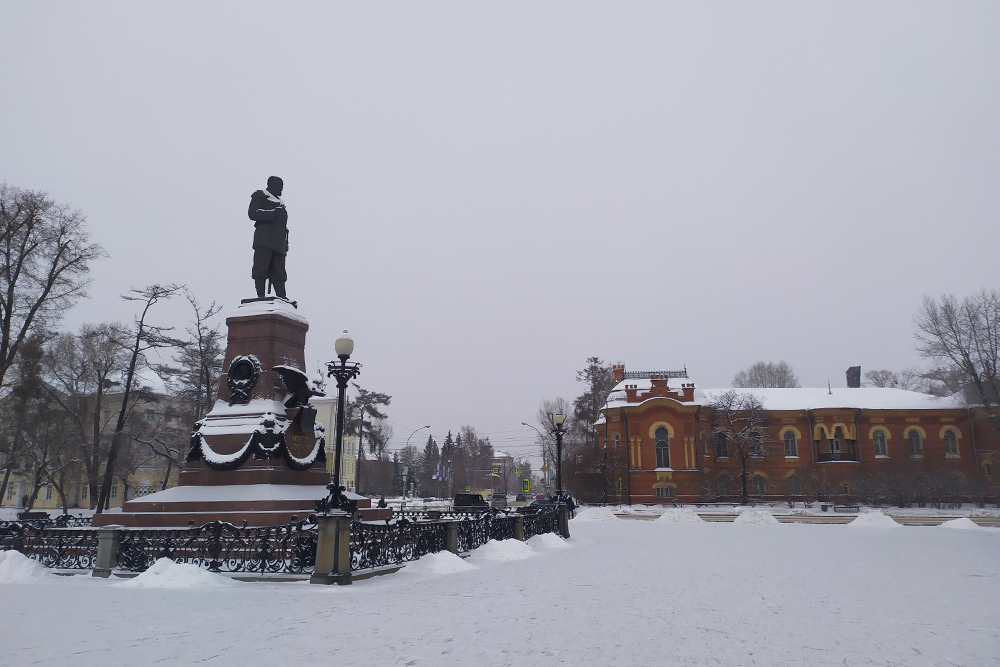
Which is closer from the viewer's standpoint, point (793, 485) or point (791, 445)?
point (793, 485)

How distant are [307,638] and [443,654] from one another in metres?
1.54

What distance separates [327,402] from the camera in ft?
302

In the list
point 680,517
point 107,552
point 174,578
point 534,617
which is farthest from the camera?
point 680,517

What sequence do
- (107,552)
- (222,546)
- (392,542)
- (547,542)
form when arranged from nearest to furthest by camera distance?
1. (107,552)
2. (222,546)
3. (392,542)
4. (547,542)

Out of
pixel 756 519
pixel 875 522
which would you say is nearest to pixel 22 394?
pixel 756 519

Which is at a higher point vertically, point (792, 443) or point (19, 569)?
point (792, 443)

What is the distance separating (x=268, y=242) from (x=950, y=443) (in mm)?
52254

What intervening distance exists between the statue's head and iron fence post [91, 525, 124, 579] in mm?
9272

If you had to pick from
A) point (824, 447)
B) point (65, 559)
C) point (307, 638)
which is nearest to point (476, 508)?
point (65, 559)

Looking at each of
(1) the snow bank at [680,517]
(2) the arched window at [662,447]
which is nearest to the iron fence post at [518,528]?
(1) the snow bank at [680,517]

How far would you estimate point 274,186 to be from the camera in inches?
681

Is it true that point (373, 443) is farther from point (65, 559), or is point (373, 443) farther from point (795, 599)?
point (795, 599)

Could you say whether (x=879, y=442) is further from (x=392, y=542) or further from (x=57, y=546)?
(x=57, y=546)

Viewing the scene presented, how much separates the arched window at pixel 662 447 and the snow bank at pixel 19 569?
139 ft
